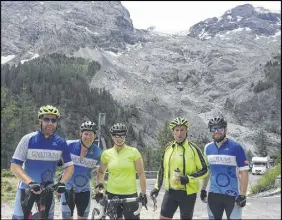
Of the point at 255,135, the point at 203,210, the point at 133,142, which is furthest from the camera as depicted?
the point at 255,135

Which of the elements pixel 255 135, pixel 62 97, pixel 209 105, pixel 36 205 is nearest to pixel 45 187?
Answer: pixel 36 205

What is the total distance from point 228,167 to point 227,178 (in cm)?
17

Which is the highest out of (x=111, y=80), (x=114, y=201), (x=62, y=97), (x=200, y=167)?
(x=111, y=80)

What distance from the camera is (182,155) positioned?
226 inches

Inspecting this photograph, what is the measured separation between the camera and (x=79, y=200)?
19.6ft

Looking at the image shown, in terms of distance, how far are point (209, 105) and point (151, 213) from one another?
177682 mm

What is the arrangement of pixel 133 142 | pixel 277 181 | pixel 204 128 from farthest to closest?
pixel 204 128
pixel 133 142
pixel 277 181

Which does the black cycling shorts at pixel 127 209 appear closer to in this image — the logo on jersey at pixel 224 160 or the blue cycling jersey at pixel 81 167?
the blue cycling jersey at pixel 81 167

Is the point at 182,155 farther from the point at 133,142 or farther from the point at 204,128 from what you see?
the point at 204,128

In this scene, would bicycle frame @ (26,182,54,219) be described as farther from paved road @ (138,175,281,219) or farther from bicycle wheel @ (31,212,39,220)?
paved road @ (138,175,281,219)

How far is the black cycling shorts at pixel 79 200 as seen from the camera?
5.90 metres

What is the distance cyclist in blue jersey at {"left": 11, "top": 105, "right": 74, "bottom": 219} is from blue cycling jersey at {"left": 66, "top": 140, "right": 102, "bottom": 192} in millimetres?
850

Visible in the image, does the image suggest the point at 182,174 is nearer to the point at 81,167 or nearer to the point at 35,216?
the point at 81,167

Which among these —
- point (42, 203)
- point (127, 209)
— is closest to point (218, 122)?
point (127, 209)
